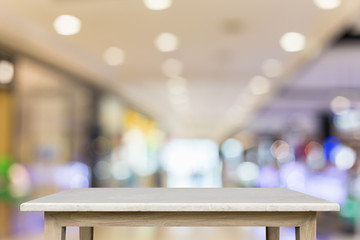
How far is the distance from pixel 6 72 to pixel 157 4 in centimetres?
290

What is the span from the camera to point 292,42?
22.2 feet

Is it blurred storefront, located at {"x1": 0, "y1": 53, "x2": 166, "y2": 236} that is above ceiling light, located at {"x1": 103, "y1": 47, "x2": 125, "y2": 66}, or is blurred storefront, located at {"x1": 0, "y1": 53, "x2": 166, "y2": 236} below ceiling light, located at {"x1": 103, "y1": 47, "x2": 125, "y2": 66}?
below

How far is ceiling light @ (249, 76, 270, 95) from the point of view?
956 cm

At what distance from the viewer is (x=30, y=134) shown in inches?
289

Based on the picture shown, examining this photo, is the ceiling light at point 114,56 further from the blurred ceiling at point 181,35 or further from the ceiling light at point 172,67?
the ceiling light at point 172,67

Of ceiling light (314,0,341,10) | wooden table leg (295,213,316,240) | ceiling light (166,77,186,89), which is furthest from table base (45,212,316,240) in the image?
ceiling light (166,77,186,89)

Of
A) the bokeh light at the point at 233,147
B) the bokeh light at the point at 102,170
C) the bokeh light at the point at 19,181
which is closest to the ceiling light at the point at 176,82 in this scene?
the bokeh light at the point at 102,170

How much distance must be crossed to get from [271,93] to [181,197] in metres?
9.40

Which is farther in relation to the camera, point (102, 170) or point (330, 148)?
point (102, 170)

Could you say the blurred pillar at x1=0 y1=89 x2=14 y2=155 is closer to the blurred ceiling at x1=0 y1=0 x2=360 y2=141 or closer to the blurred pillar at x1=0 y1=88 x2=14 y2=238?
the blurred pillar at x1=0 y1=88 x2=14 y2=238

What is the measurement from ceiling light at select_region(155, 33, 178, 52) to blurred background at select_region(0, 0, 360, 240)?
15 millimetres

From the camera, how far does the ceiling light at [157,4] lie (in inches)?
201

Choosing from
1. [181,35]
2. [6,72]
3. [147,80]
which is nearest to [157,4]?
[181,35]

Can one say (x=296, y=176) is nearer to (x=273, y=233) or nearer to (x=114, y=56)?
(x=114, y=56)
